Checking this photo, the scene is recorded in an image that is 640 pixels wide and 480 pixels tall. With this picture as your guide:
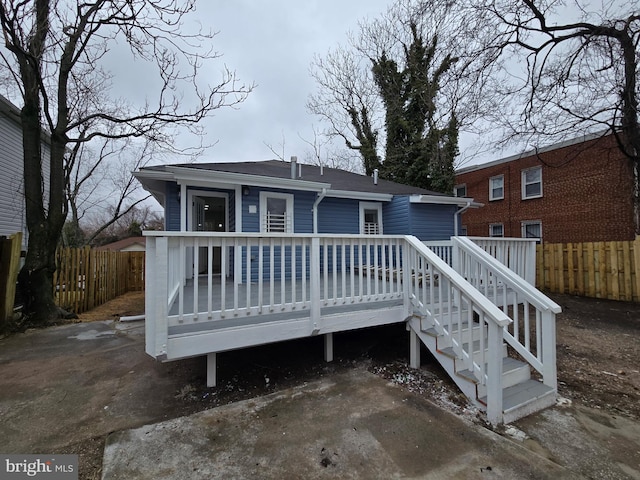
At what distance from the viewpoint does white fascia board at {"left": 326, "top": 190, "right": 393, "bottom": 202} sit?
7648 mm

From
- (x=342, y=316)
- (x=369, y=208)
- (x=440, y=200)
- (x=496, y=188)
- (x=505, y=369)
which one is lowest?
(x=505, y=369)

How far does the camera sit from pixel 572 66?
654 cm

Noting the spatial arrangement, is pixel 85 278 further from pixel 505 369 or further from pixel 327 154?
pixel 327 154

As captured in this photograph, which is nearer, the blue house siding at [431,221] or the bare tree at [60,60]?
the bare tree at [60,60]

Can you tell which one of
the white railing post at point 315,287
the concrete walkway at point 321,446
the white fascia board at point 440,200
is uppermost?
the white fascia board at point 440,200

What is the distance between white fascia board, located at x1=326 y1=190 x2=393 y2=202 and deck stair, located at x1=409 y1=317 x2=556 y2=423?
4885mm

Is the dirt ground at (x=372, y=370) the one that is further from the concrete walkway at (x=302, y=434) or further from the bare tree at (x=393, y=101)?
the bare tree at (x=393, y=101)

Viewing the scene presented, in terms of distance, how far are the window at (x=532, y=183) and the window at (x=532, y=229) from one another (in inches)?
46.0

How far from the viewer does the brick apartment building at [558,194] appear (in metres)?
10.2

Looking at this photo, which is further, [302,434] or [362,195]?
[362,195]

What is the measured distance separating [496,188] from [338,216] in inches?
402

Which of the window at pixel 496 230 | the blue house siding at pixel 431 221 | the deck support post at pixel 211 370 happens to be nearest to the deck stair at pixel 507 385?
the deck support post at pixel 211 370

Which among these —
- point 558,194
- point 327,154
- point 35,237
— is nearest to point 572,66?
point 558,194

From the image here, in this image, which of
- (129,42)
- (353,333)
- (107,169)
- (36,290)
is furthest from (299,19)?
(107,169)
